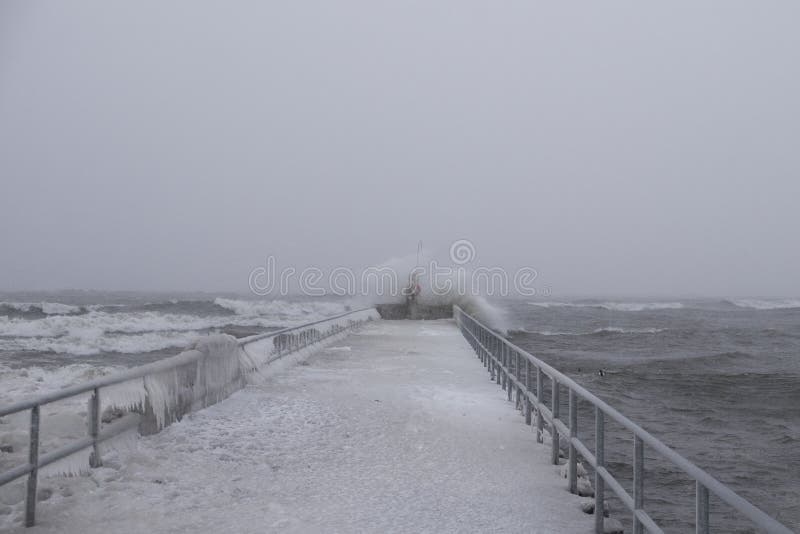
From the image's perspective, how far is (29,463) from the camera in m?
4.46

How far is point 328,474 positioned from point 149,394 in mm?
2269

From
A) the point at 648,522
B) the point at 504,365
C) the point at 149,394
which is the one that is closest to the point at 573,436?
the point at 648,522

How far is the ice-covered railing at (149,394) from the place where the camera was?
450 cm

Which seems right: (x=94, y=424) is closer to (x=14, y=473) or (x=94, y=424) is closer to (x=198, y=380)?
(x=14, y=473)

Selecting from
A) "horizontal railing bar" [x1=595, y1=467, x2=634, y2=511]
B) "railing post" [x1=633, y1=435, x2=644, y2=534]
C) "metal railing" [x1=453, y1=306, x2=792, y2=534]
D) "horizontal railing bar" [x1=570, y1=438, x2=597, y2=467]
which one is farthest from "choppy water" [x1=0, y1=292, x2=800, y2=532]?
"railing post" [x1=633, y1=435, x2=644, y2=534]

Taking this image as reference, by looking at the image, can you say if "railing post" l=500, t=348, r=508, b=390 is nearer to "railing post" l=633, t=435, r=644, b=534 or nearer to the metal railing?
the metal railing

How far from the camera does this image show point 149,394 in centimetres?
692

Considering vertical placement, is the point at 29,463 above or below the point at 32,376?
above

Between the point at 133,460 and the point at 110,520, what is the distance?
1.45m

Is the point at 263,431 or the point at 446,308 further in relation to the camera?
the point at 446,308

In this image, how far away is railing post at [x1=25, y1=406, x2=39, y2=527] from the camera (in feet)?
14.6

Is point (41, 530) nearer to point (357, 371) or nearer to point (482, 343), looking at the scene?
point (357, 371)

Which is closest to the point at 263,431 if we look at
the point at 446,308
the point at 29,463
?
the point at 29,463

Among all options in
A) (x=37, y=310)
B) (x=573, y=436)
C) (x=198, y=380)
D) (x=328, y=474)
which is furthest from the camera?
(x=37, y=310)
